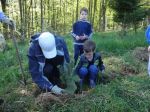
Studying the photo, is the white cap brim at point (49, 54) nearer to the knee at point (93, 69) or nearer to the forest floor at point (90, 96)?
the forest floor at point (90, 96)

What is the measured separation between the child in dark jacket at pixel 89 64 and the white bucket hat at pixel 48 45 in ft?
2.20

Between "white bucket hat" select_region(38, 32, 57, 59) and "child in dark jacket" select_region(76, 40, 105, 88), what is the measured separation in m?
0.67

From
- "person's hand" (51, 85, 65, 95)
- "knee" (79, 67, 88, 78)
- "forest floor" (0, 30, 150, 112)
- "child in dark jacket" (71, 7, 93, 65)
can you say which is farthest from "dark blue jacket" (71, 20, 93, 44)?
"person's hand" (51, 85, 65, 95)

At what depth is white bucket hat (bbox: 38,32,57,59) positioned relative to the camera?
4.82m

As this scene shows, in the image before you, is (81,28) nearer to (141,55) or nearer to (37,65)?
(141,55)

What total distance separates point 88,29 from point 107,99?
325cm

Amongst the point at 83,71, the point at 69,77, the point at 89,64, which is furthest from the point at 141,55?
the point at 69,77

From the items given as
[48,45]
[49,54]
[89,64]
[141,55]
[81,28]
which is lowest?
[141,55]

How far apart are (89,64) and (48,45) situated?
101cm

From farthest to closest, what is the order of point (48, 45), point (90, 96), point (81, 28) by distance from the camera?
point (81, 28)
point (48, 45)
point (90, 96)

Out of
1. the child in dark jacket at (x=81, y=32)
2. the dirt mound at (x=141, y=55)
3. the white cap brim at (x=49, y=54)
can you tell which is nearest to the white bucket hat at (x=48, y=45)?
the white cap brim at (x=49, y=54)

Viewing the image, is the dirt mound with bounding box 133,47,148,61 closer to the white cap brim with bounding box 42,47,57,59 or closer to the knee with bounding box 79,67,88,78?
the knee with bounding box 79,67,88,78

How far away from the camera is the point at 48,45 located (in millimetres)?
4812

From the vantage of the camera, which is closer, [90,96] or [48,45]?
[90,96]
